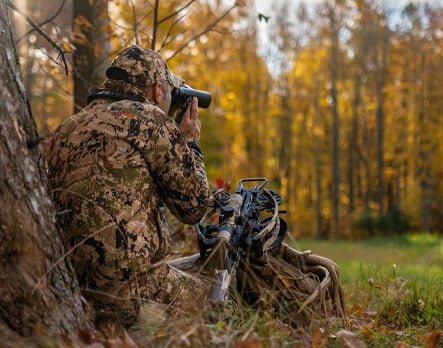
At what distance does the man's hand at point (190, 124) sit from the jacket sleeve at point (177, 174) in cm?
36

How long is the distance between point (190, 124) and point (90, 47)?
8.91ft

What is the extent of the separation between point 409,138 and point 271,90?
8126mm

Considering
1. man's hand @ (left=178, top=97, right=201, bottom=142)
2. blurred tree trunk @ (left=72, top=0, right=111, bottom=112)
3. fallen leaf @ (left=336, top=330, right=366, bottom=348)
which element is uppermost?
blurred tree trunk @ (left=72, top=0, right=111, bottom=112)

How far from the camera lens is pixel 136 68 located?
11.1ft

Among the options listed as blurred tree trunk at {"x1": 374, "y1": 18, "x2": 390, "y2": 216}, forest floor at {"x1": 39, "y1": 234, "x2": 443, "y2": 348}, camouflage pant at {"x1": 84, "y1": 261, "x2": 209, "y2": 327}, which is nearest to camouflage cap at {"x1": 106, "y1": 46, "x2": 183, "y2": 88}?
camouflage pant at {"x1": 84, "y1": 261, "x2": 209, "y2": 327}

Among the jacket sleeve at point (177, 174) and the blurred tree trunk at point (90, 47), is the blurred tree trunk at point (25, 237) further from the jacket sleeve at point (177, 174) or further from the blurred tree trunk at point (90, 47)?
the blurred tree trunk at point (90, 47)

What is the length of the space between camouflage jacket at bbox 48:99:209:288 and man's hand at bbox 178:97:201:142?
0.51m

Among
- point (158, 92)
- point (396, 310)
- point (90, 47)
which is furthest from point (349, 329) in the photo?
point (90, 47)

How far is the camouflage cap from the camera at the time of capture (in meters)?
3.38

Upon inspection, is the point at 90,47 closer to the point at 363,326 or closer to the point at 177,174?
the point at 177,174

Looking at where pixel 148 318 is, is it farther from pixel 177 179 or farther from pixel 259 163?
pixel 259 163

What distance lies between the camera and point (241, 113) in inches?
1329

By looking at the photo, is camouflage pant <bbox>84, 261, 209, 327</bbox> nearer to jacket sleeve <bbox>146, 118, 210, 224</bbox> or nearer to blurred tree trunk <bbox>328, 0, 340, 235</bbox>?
jacket sleeve <bbox>146, 118, 210, 224</bbox>

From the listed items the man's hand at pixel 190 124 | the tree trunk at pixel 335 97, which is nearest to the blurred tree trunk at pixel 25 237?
the man's hand at pixel 190 124
